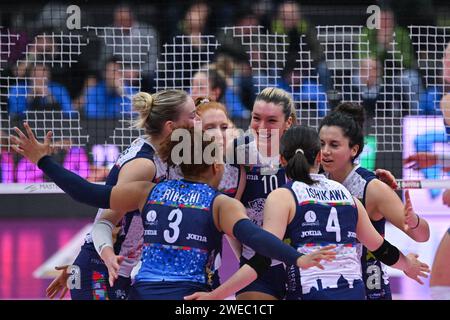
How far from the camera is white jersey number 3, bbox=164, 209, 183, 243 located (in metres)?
4.56

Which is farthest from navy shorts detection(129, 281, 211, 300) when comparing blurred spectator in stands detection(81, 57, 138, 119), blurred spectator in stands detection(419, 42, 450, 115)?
blurred spectator in stands detection(81, 57, 138, 119)

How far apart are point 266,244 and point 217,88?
4879 millimetres

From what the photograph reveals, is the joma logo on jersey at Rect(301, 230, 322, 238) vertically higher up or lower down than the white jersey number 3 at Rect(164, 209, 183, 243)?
lower down

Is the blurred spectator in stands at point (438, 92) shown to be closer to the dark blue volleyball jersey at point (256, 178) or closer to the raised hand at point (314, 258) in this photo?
the dark blue volleyball jersey at point (256, 178)

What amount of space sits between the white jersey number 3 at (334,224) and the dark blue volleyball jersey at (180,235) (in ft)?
1.97

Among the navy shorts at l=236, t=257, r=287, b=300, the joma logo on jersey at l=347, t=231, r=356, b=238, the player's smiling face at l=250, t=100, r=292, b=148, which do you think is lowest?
A: the navy shorts at l=236, t=257, r=287, b=300

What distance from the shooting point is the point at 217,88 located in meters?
9.16

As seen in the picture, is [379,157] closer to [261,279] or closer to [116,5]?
[116,5]

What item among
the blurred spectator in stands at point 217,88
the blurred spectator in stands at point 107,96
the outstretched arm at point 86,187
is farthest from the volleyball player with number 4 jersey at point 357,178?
the blurred spectator in stands at point 107,96

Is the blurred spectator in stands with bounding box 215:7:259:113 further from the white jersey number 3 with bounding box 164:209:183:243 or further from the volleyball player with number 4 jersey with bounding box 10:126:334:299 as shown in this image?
the white jersey number 3 with bounding box 164:209:183:243

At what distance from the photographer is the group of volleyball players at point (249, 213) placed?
180 inches

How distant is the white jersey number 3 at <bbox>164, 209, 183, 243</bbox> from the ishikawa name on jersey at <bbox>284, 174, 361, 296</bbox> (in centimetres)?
61

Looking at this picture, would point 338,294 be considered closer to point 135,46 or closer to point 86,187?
point 86,187
